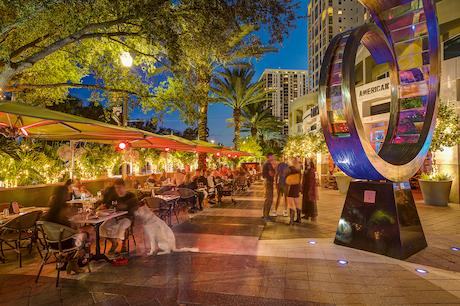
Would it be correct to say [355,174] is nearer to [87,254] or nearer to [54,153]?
[87,254]

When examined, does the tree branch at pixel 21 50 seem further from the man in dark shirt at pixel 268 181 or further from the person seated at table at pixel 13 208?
the man in dark shirt at pixel 268 181

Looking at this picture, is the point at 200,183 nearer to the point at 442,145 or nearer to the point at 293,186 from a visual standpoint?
the point at 293,186

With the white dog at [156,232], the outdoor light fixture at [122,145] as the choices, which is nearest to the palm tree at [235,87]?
the outdoor light fixture at [122,145]

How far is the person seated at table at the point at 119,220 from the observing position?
480 cm

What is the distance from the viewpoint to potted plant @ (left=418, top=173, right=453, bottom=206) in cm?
972

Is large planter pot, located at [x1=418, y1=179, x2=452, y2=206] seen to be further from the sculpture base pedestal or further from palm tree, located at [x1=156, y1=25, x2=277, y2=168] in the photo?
palm tree, located at [x1=156, y1=25, x2=277, y2=168]

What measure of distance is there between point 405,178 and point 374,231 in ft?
4.30

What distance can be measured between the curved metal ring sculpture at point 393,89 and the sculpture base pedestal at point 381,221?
11.4 inches

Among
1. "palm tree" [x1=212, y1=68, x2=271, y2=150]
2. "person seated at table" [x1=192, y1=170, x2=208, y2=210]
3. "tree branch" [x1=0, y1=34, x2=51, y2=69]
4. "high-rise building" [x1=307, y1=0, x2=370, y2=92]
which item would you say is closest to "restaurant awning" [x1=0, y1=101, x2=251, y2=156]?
"tree branch" [x1=0, y1=34, x2=51, y2=69]

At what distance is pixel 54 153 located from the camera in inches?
404

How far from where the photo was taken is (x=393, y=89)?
259 inches

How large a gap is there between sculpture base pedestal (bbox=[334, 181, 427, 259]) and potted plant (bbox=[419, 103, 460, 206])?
6.30 m

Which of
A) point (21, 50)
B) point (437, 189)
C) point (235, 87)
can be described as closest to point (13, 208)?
point (21, 50)

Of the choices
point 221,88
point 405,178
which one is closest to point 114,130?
point 405,178
